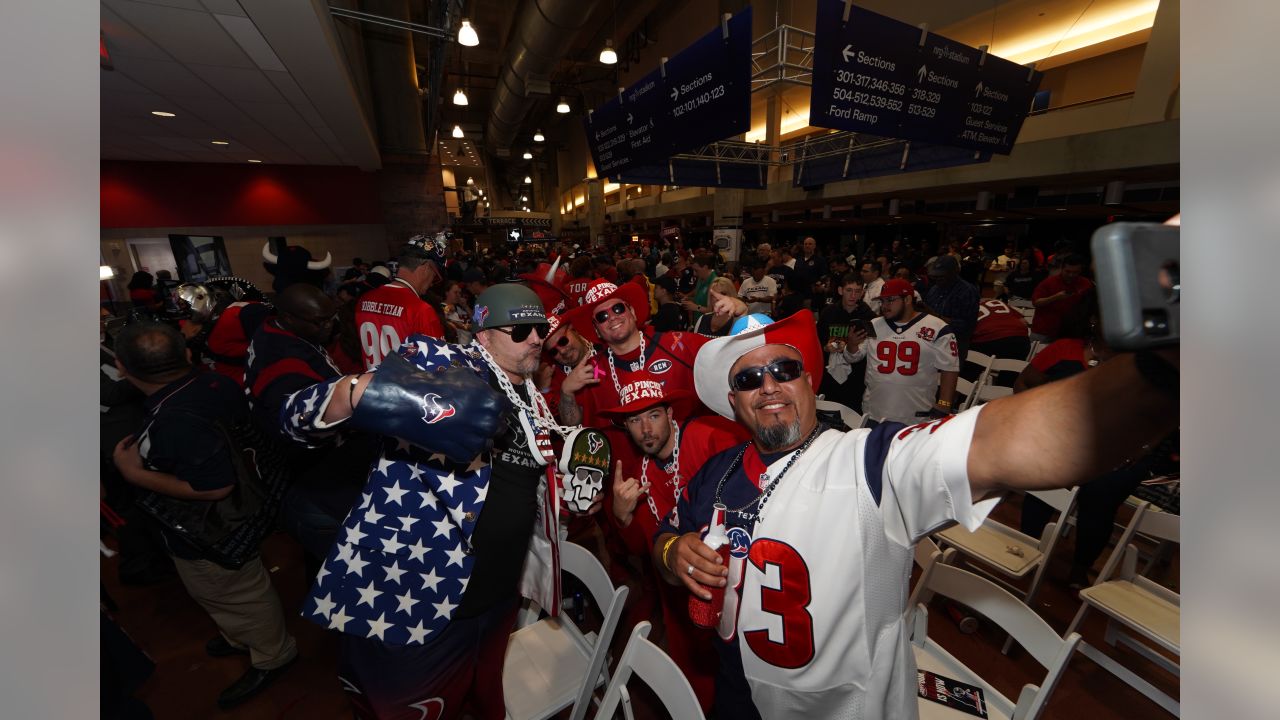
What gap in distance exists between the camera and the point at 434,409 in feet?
4.91

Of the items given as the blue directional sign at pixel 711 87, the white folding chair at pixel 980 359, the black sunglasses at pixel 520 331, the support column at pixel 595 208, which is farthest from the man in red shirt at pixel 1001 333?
the support column at pixel 595 208

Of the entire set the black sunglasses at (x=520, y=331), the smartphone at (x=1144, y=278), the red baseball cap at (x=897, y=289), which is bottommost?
the black sunglasses at (x=520, y=331)

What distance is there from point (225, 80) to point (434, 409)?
5765mm

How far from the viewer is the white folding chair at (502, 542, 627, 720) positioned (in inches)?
88.1

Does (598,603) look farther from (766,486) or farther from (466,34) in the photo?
(466,34)

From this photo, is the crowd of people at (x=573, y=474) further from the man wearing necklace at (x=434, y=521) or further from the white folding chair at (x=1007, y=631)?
the white folding chair at (x=1007, y=631)

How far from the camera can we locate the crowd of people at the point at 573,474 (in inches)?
57.6

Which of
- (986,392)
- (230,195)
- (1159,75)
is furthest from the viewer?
(230,195)

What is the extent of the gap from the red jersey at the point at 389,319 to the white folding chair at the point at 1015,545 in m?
4.28

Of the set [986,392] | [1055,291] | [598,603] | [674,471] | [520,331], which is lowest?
[598,603]

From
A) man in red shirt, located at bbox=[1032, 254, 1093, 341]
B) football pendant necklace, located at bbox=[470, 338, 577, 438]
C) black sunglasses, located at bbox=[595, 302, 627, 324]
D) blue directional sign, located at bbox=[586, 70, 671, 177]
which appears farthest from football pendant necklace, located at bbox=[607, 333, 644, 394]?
man in red shirt, located at bbox=[1032, 254, 1093, 341]

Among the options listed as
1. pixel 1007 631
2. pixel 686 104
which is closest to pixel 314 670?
pixel 1007 631
